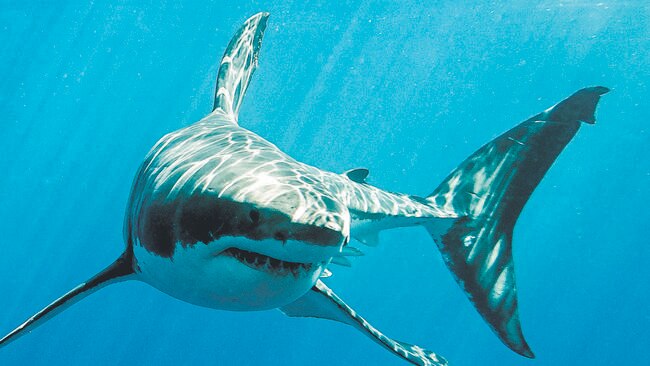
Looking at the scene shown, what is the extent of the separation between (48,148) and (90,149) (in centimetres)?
340

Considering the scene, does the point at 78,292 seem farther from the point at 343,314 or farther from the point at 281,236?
the point at 281,236

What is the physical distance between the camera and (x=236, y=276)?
2.20 meters

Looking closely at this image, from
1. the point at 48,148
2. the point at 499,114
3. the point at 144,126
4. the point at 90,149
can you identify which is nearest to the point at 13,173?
the point at 48,148

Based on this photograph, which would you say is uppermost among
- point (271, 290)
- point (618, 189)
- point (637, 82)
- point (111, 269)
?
point (637, 82)

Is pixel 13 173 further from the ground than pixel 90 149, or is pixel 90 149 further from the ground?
pixel 90 149

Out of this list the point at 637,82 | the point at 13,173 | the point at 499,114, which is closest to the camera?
the point at 637,82

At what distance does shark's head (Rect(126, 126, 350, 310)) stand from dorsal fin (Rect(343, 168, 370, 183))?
206 cm

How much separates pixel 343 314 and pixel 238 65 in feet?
10.2

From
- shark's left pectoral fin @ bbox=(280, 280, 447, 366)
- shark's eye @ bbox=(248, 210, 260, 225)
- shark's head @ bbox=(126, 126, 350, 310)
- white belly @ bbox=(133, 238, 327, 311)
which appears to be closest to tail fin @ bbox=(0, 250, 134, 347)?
shark's head @ bbox=(126, 126, 350, 310)

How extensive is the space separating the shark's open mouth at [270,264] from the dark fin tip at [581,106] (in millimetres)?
Result: 2805

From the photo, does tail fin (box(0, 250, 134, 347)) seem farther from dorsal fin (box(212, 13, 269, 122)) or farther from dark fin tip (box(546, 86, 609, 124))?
dark fin tip (box(546, 86, 609, 124))

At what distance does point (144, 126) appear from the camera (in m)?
45.8

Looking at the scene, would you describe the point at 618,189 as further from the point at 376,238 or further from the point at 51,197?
the point at 51,197

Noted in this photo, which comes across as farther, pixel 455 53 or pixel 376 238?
pixel 455 53
